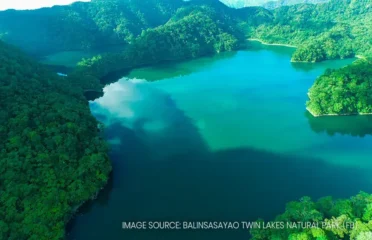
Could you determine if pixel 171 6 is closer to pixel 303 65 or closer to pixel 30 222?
pixel 303 65

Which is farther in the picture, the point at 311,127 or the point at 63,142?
the point at 311,127

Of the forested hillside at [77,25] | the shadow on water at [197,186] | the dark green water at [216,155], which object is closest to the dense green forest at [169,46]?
the dark green water at [216,155]

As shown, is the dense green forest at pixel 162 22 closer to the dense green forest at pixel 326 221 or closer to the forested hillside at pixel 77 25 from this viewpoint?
the forested hillside at pixel 77 25

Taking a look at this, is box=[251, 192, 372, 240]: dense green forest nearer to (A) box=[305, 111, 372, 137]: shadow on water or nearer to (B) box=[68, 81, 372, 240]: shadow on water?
(B) box=[68, 81, 372, 240]: shadow on water

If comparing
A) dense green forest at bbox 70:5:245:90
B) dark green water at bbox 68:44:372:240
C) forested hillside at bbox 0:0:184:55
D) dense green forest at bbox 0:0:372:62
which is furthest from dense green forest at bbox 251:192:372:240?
forested hillside at bbox 0:0:184:55

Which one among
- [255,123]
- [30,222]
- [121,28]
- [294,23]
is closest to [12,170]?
[30,222]

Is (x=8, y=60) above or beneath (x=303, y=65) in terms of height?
above

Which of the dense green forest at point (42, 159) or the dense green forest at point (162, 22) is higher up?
the dense green forest at point (162, 22)
